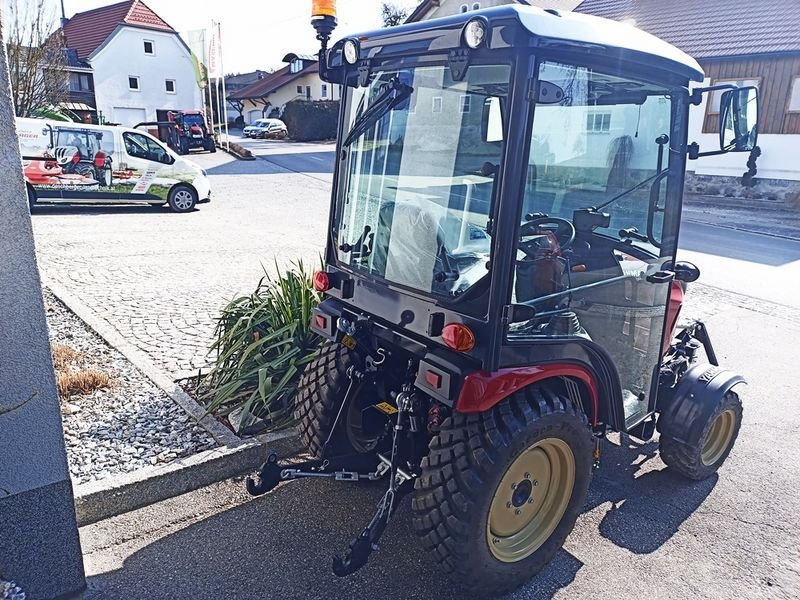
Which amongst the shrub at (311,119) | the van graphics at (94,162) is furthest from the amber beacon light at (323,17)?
the shrub at (311,119)

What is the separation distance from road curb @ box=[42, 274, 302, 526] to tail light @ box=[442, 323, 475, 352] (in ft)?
5.71

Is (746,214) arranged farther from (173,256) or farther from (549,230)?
(549,230)

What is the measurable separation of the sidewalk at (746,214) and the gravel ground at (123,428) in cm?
1185

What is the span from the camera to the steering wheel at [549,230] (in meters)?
2.43

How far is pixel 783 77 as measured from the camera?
16172 mm

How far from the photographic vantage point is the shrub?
109 feet

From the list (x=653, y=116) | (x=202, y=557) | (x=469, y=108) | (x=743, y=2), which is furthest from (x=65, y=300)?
(x=743, y=2)

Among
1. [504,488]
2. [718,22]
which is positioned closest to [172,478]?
[504,488]

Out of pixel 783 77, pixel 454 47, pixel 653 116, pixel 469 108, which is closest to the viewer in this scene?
pixel 454 47

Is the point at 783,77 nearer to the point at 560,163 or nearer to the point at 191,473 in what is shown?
the point at 560,163

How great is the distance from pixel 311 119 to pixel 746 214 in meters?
24.0

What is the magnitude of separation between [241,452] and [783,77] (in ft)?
60.6

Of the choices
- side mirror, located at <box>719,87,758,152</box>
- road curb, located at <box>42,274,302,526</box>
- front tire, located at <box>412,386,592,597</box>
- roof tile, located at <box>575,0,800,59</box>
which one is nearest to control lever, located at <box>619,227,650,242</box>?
side mirror, located at <box>719,87,758,152</box>

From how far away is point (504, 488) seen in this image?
2508mm
